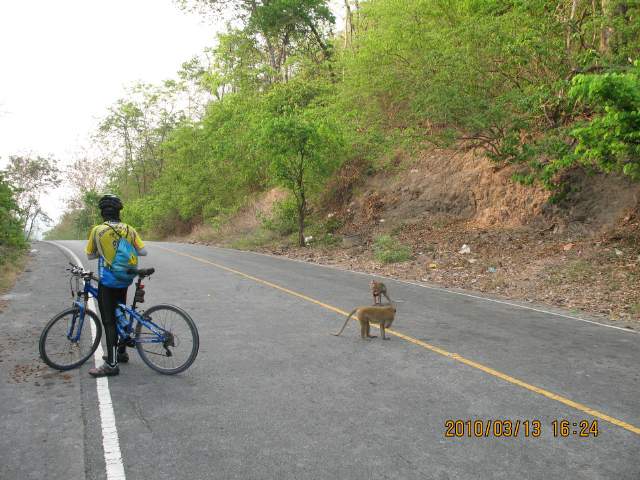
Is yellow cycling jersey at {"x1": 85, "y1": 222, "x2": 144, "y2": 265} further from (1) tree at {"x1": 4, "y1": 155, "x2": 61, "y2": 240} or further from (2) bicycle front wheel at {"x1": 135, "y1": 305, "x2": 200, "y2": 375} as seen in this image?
(1) tree at {"x1": 4, "y1": 155, "x2": 61, "y2": 240}

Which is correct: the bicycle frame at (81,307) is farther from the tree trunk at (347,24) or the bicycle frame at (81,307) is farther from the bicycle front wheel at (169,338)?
the tree trunk at (347,24)

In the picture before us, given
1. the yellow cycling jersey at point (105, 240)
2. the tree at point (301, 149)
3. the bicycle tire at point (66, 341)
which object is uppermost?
the tree at point (301, 149)

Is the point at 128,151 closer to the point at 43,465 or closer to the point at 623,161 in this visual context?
the point at 623,161

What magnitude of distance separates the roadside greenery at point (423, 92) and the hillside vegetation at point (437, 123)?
0.06 m

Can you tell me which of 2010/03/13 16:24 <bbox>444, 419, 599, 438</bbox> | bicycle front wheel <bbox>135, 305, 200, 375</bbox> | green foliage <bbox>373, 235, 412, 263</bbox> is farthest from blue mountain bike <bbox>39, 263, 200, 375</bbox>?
green foliage <bbox>373, 235, 412, 263</bbox>

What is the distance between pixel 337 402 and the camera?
195 inches

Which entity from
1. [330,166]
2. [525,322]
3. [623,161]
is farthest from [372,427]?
[330,166]

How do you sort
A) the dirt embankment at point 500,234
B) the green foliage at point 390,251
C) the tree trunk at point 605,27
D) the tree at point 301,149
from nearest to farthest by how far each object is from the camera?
the dirt embankment at point 500,234
the tree trunk at point 605,27
the green foliage at point 390,251
the tree at point 301,149

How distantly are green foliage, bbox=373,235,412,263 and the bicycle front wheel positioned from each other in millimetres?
11887

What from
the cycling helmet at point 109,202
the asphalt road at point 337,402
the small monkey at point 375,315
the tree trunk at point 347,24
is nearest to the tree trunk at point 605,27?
the asphalt road at point 337,402

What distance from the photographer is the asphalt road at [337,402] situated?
379cm

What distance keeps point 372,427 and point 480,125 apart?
13.7 m

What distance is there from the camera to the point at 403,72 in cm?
1797

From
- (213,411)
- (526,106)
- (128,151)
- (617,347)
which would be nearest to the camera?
(213,411)
